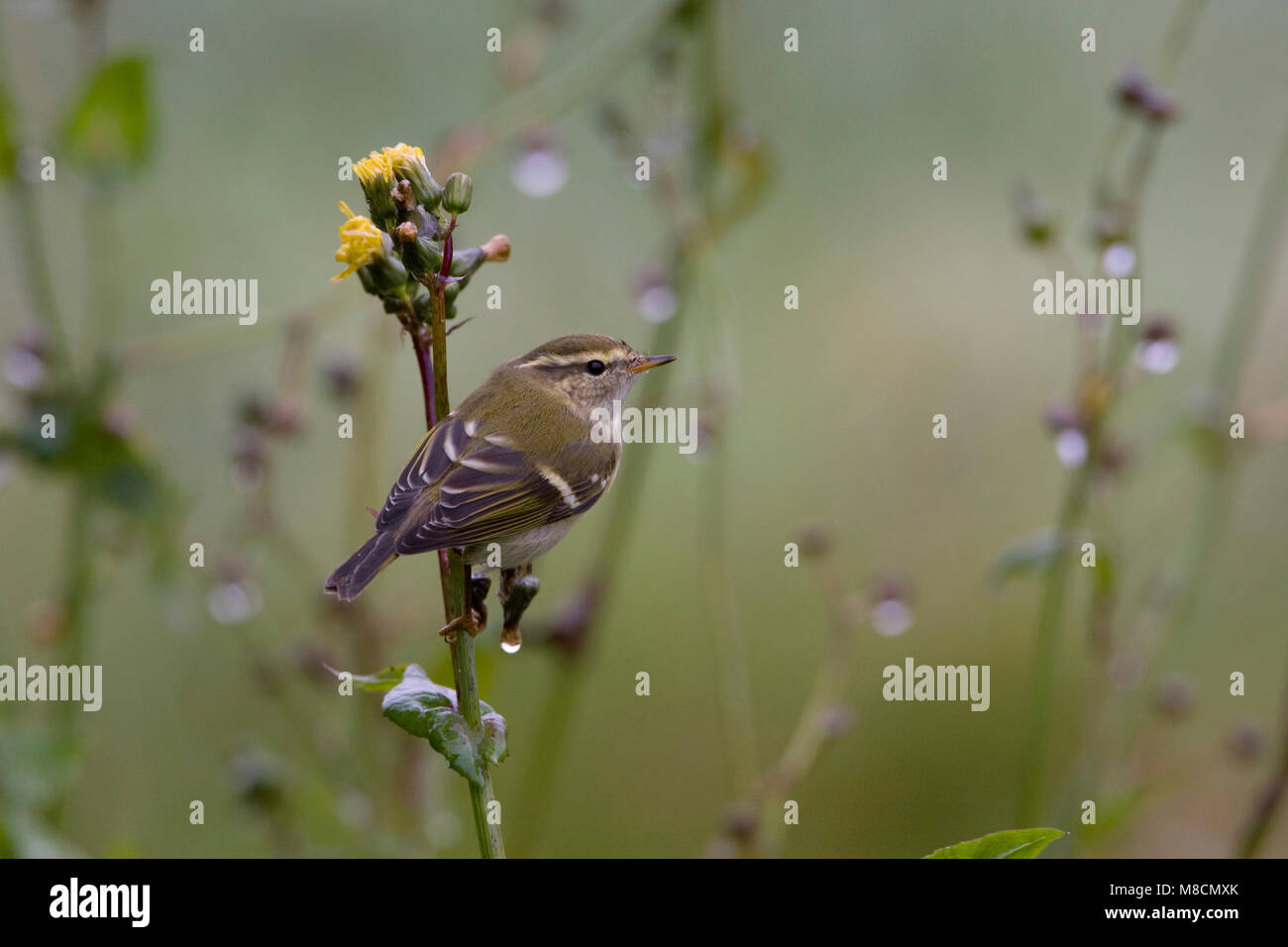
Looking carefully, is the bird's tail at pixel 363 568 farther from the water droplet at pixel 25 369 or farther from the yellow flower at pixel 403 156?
the water droplet at pixel 25 369

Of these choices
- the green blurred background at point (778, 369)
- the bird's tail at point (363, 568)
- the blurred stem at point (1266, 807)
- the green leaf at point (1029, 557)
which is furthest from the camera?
the green blurred background at point (778, 369)

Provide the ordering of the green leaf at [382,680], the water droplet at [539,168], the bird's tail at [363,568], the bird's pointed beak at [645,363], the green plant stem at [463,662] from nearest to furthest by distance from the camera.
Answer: the green plant stem at [463,662] < the green leaf at [382,680] < the bird's tail at [363,568] < the bird's pointed beak at [645,363] < the water droplet at [539,168]

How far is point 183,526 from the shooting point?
8.09 ft

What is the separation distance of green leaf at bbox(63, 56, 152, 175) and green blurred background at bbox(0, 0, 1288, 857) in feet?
2.33

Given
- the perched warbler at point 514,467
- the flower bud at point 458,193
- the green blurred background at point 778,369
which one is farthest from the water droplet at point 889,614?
the flower bud at point 458,193

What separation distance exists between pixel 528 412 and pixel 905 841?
1.70m

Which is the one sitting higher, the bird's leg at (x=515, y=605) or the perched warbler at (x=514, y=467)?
the perched warbler at (x=514, y=467)

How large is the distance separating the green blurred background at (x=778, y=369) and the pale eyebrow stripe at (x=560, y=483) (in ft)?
3.47

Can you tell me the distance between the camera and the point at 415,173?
1.21 m

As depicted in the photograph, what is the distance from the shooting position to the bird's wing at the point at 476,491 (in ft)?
5.55

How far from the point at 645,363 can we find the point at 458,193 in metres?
0.93

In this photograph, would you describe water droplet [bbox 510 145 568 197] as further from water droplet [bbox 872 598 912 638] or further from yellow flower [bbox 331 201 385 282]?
yellow flower [bbox 331 201 385 282]
